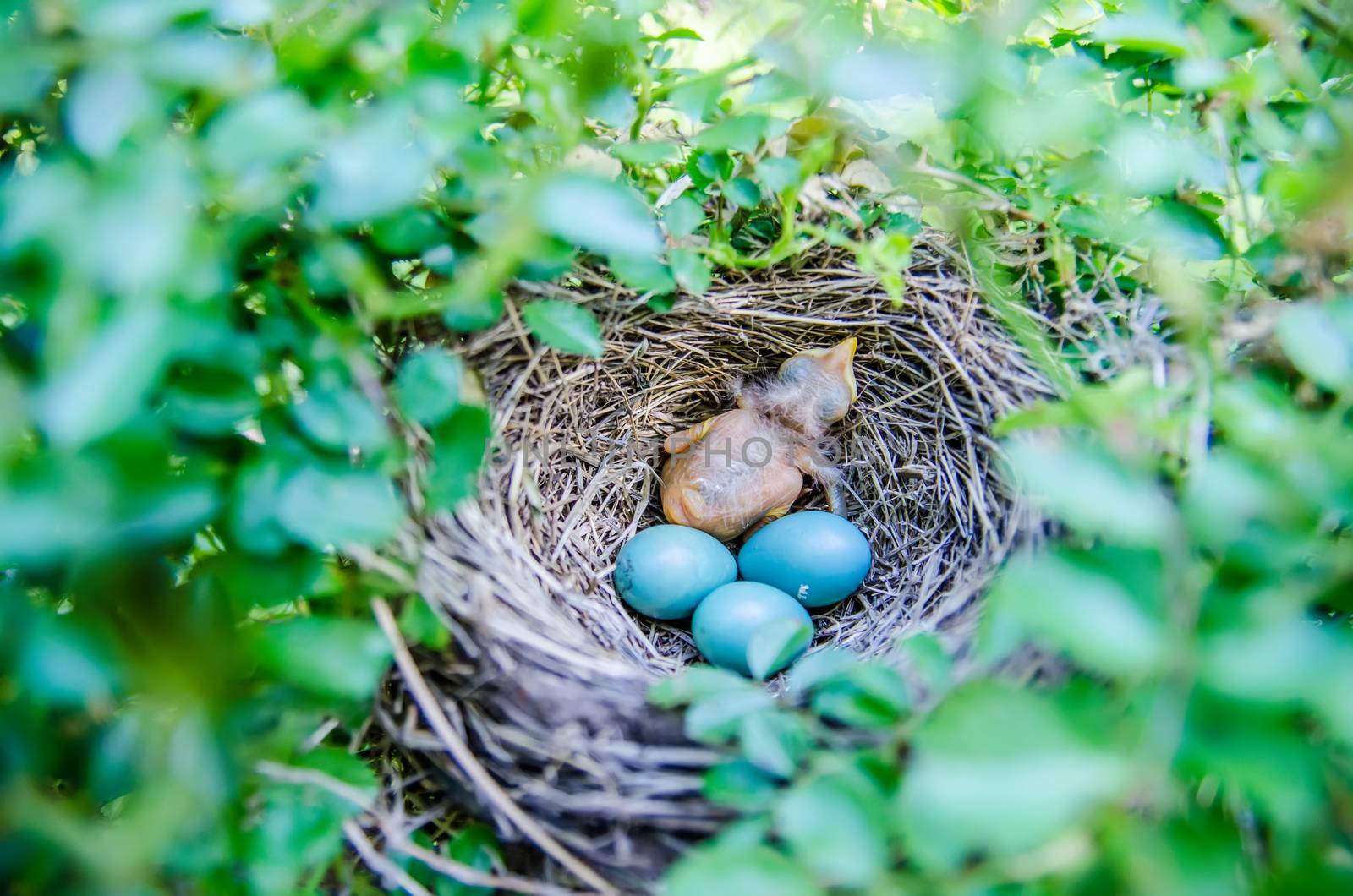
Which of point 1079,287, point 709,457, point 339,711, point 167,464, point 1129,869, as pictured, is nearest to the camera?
point 1129,869

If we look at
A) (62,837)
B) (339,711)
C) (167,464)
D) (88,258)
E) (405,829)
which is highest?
(88,258)

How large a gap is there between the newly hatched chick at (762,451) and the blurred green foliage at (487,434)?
46 cm

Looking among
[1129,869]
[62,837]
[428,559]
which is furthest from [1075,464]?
[62,837]

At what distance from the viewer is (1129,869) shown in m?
0.43

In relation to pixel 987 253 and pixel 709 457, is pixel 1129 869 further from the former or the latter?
pixel 709 457

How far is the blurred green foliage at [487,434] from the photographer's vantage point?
0.45 metres

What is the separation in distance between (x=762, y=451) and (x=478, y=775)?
2.67 feet

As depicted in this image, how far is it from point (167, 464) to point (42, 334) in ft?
0.49


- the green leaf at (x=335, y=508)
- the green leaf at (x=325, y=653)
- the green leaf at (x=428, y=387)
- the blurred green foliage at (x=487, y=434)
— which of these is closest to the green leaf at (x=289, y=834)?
the blurred green foliage at (x=487, y=434)

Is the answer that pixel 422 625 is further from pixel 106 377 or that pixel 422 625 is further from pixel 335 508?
pixel 106 377

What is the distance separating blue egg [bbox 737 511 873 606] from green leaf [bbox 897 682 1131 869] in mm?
749

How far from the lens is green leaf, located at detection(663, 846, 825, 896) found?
0.47 m

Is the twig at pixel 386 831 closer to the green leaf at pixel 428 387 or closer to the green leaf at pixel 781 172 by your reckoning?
the green leaf at pixel 428 387

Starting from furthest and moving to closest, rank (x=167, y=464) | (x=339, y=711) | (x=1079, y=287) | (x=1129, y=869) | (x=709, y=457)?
(x=709, y=457) → (x=1079, y=287) → (x=339, y=711) → (x=167, y=464) → (x=1129, y=869)
